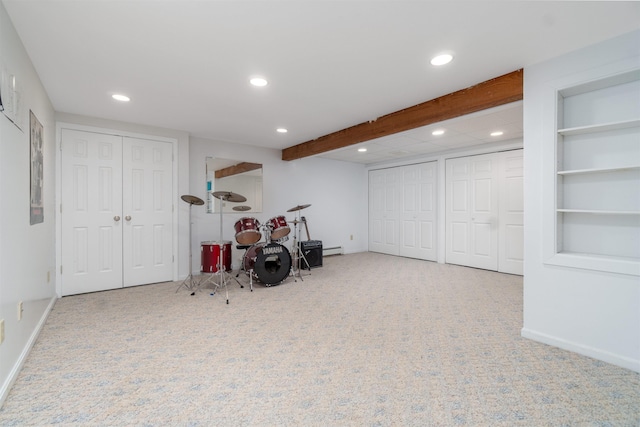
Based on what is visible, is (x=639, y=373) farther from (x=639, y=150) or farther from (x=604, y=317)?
(x=639, y=150)

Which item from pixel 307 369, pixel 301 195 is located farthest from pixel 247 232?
pixel 301 195

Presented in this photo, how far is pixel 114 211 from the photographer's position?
3881mm

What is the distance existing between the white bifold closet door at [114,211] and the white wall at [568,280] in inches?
170

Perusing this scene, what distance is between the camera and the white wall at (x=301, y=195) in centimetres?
472

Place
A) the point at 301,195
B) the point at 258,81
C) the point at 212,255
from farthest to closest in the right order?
the point at 301,195 < the point at 212,255 < the point at 258,81

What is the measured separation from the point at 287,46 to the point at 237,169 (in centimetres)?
323

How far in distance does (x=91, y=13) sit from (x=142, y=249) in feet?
10.1

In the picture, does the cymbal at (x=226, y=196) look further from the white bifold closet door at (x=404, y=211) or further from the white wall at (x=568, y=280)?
the white bifold closet door at (x=404, y=211)

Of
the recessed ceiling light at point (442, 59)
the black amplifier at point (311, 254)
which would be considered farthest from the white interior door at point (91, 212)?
the recessed ceiling light at point (442, 59)

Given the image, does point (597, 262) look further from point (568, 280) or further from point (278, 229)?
point (278, 229)

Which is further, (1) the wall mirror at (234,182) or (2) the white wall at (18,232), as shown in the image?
(1) the wall mirror at (234,182)

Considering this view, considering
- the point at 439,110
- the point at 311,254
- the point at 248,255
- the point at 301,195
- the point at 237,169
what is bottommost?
the point at 311,254

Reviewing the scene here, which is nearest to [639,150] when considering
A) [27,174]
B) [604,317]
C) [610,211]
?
[610,211]

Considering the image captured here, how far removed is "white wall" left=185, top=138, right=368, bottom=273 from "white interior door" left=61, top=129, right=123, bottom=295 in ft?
3.39
